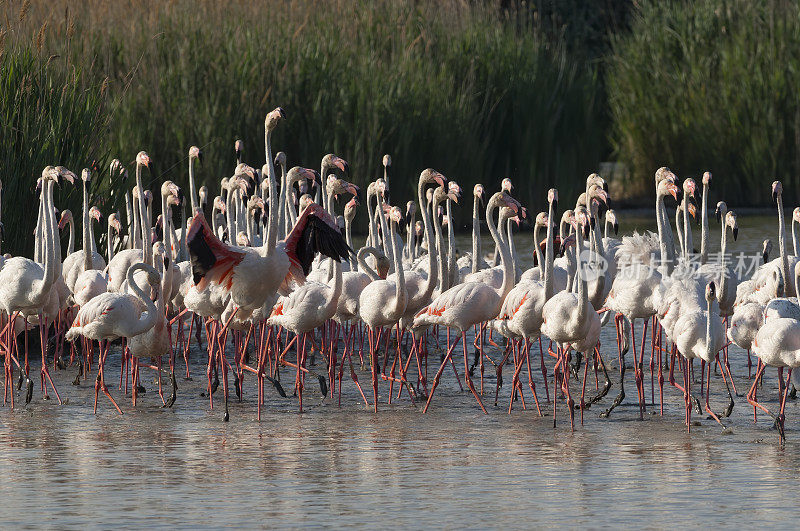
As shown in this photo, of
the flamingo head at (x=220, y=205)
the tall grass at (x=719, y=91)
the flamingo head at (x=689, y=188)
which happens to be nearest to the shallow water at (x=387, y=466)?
the flamingo head at (x=689, y=188)

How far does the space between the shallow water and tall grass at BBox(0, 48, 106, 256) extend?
259cm

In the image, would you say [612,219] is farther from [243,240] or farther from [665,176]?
[243,240]

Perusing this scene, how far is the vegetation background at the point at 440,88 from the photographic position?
18594 mm

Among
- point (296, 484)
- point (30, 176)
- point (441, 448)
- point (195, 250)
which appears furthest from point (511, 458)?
point (30, 176)

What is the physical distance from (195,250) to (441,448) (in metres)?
2.30

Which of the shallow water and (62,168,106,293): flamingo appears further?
(62,168,106,293): flamingo

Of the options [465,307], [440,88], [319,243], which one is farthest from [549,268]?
[440,88]

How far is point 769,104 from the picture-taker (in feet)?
73.5

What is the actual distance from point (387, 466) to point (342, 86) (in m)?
12.5

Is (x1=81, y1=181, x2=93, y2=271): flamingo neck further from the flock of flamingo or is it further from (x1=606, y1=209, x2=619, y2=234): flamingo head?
(x1=606, y1=209, x2=619, y2=234): flamingo head

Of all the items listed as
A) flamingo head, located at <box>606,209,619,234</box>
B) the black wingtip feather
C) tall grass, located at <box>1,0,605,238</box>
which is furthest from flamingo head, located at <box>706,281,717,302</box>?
tall grass, located at <box>1,0,605,238</box>

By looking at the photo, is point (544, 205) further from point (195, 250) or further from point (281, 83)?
point (195, 250)

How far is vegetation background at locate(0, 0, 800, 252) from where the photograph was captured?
1859cm

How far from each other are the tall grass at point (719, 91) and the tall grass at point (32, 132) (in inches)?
499
